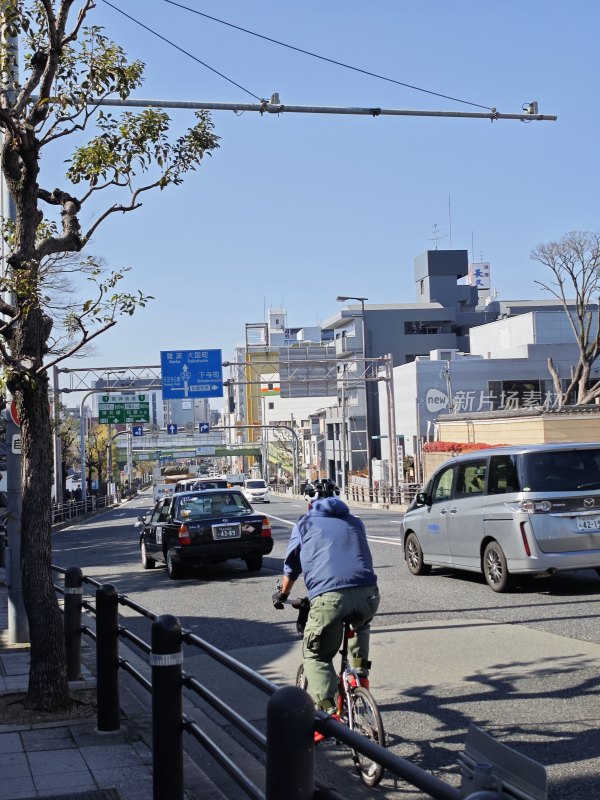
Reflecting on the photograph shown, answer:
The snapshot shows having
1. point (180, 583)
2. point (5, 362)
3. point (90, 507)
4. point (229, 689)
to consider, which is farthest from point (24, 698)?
point (90, 507)

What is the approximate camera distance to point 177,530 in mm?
17672

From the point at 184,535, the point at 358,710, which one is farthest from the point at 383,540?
the point at 358,710

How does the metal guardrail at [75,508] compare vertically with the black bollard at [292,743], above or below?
below

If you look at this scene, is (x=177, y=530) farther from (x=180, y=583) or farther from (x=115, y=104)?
(x=115, y=104)

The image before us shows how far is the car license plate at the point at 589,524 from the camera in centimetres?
1249

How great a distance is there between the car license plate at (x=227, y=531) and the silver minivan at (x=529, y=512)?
4.90m

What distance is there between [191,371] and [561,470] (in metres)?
31.9

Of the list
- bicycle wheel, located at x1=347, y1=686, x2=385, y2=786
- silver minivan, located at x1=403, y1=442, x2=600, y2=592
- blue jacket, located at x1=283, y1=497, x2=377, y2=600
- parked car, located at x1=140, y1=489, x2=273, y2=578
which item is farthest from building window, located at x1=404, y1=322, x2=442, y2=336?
bicycle wheel, located at x1=347, y1=686, x2=385, y2=786

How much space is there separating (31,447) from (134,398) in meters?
53.2

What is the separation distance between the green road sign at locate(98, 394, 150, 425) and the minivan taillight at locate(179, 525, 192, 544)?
42.0m

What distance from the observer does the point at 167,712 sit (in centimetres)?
521

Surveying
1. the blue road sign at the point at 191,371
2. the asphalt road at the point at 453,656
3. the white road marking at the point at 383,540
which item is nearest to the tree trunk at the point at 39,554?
the asphalt road at the point at 453,656

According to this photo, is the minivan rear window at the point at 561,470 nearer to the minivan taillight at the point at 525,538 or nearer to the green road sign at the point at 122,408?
the minivan taillight at the point at 525,538

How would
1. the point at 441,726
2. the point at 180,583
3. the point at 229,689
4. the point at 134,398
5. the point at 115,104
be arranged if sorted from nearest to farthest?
1. the point at 441,726
2. the point at 229,689
3. the point at 115,104
4. the point at 180,583
5. the point at 134,398
